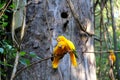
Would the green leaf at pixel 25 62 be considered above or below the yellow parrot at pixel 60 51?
below

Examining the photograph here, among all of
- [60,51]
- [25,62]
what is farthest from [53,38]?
[60,51]

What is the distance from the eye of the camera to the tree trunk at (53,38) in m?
1.52

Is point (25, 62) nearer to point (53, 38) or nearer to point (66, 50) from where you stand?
point (53, 38)

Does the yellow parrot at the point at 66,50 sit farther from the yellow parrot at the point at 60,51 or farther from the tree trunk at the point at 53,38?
the tree trunk at the point at 53,38

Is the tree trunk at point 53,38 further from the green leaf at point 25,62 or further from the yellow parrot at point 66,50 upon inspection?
the yellow parrot at point 66,50

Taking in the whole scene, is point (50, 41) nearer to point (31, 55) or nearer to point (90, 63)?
point (31, 55)

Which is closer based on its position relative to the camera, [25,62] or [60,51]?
[60,51]

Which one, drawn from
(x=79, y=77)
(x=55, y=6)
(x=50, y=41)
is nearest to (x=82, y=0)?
(x=55, y=6)

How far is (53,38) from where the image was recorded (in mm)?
1549

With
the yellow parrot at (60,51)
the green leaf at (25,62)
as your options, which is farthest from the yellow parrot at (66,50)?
the green leaf at (25,62)

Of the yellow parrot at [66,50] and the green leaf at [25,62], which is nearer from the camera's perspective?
the yellow parrot at [66,50]

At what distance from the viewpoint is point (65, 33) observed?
1562 millimetres

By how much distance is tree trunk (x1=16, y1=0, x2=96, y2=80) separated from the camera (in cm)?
152

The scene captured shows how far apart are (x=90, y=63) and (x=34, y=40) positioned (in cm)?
33
